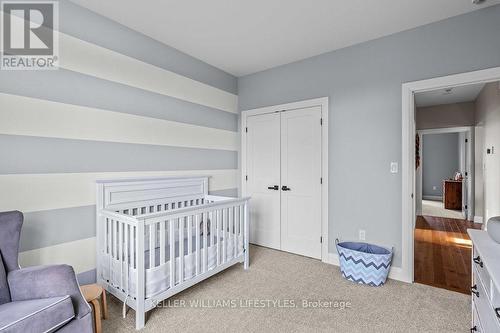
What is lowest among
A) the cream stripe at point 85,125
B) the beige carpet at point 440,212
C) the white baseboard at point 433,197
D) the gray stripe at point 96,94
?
the beige carpet at point 440,212

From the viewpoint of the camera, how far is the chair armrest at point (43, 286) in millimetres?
1414

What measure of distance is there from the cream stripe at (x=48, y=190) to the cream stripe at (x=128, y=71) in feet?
2.91

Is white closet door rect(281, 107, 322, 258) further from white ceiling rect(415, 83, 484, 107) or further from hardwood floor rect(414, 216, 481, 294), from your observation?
white ceiling rect(415, 83, 484, 107)

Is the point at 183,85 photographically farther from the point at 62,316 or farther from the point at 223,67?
the point at 62,316

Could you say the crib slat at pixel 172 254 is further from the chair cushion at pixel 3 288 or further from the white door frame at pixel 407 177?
the white door frame at pixel 407 177

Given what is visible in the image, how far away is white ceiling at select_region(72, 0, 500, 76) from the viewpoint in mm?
2143

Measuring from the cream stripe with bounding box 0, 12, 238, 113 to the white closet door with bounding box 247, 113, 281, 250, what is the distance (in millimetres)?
701

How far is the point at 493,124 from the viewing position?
3.78 m

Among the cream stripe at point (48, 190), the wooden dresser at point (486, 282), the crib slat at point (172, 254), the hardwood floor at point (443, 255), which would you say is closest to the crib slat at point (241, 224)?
the crib slat at point (172, 254)

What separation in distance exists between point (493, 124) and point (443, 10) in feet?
8.41

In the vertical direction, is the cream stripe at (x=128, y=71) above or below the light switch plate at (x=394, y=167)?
above

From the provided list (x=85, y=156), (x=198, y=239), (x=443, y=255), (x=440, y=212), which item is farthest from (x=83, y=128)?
(x=440, y=212)

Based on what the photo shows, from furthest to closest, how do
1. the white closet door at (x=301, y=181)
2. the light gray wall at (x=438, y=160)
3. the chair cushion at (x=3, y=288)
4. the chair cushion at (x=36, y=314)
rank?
1. the light gray wall at (x=438, y=160)
2. the white closet door at (x=301, y=181)
3. the chair cushion at (x=3, y=288)
4. the chair cushion at (x=36, y=314)

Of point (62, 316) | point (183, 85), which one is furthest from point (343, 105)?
point (62, 316)
